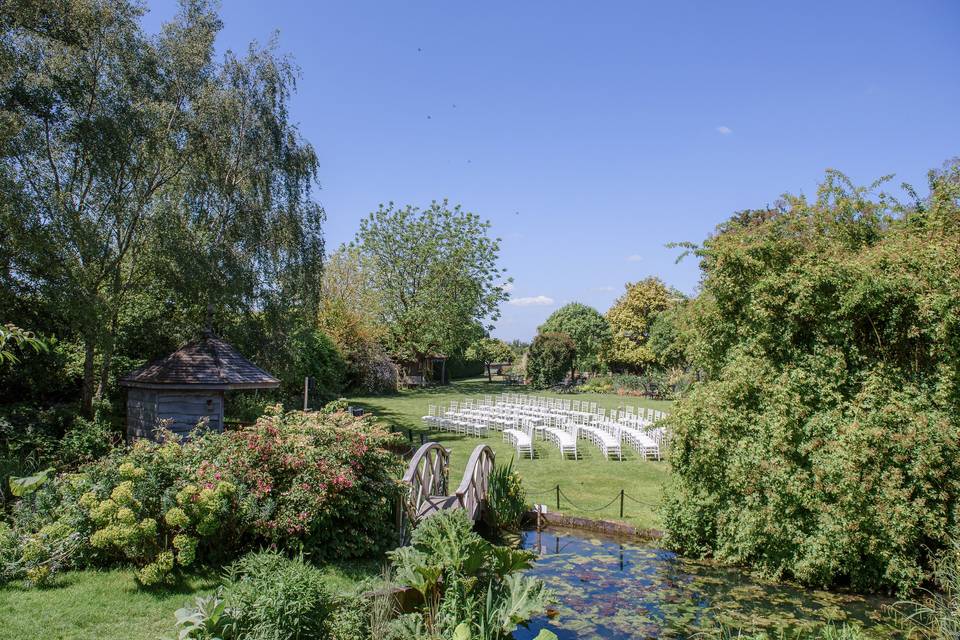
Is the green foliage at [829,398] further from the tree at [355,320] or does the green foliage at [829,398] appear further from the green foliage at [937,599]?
the tree at [355,320]

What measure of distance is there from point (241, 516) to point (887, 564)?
8.06 meters

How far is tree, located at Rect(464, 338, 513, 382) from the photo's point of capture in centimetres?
5210

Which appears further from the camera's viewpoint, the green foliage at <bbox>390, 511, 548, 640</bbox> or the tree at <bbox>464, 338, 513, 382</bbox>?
the tree at <bbox>464, 338, 513, 382</bbox>

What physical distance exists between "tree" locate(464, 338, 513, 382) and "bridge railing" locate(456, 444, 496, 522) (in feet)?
121

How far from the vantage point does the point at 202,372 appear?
42.5ft

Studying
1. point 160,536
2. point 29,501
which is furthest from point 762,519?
point 29,501

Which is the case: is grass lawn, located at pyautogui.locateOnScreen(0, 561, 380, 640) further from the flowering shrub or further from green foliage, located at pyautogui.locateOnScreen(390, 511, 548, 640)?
green foliage, located at pyautogui.locateOnScreen(390, 511, 548, 640)

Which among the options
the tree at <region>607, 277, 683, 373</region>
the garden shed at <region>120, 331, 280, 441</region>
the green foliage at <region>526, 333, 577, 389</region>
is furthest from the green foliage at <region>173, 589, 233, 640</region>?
the tree at <region>607, 277, 683, 373</region>

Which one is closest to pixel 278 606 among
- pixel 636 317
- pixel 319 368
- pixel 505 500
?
pixel 505 500

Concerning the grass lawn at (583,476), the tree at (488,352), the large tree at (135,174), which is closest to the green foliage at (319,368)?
the grass lawn at (583,476)

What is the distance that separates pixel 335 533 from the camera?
7719 mm

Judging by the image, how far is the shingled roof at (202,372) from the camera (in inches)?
498

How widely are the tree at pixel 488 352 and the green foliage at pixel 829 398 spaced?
38860 millimetres

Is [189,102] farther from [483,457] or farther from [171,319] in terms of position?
[483,457]
